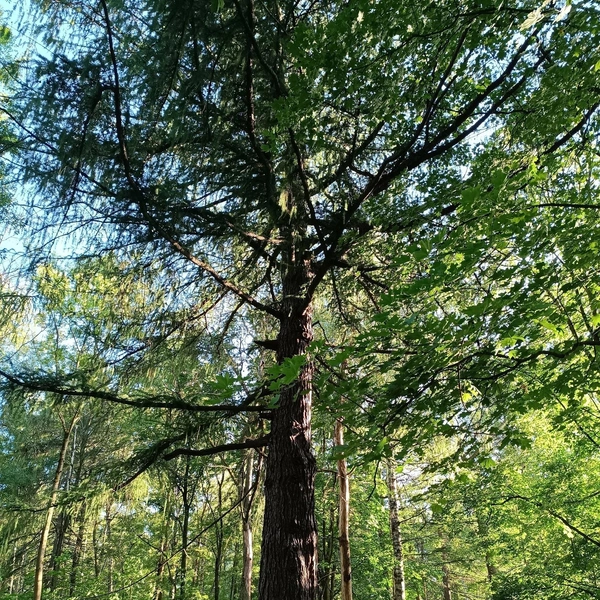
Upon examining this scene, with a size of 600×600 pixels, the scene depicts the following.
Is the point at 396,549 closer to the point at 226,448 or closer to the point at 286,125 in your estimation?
the point at 226,448

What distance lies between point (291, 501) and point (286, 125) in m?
2.42

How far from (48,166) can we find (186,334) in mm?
2015

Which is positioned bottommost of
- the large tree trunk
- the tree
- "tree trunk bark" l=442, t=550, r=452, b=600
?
"tree trunk bark" l=442, t=550, r=452, b=600

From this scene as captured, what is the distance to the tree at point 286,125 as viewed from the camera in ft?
7.43

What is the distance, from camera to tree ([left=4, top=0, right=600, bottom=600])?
2.27m

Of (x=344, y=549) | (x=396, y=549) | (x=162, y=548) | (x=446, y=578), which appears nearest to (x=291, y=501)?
(x=344, y=549)

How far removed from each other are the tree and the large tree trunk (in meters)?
0.01

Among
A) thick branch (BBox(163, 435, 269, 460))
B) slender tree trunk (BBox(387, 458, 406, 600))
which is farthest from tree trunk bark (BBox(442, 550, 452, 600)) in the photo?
thick branch (BBox(163, 435, 269, 460))

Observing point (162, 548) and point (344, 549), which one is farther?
point (162, 548)

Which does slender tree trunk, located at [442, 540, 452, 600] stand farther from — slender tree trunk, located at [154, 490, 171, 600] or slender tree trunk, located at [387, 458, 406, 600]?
slender tree trunk, located at [154, 490, 171, 600]

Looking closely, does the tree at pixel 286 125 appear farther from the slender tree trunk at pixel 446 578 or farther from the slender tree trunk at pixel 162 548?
the slender tree trunk at pixel 446 578

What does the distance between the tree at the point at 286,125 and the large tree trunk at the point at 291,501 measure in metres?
0.01

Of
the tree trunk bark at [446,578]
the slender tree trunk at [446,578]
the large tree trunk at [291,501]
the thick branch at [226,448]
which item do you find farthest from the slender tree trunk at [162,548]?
the tree trunk bark at [446,578]

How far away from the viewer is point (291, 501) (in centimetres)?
294
